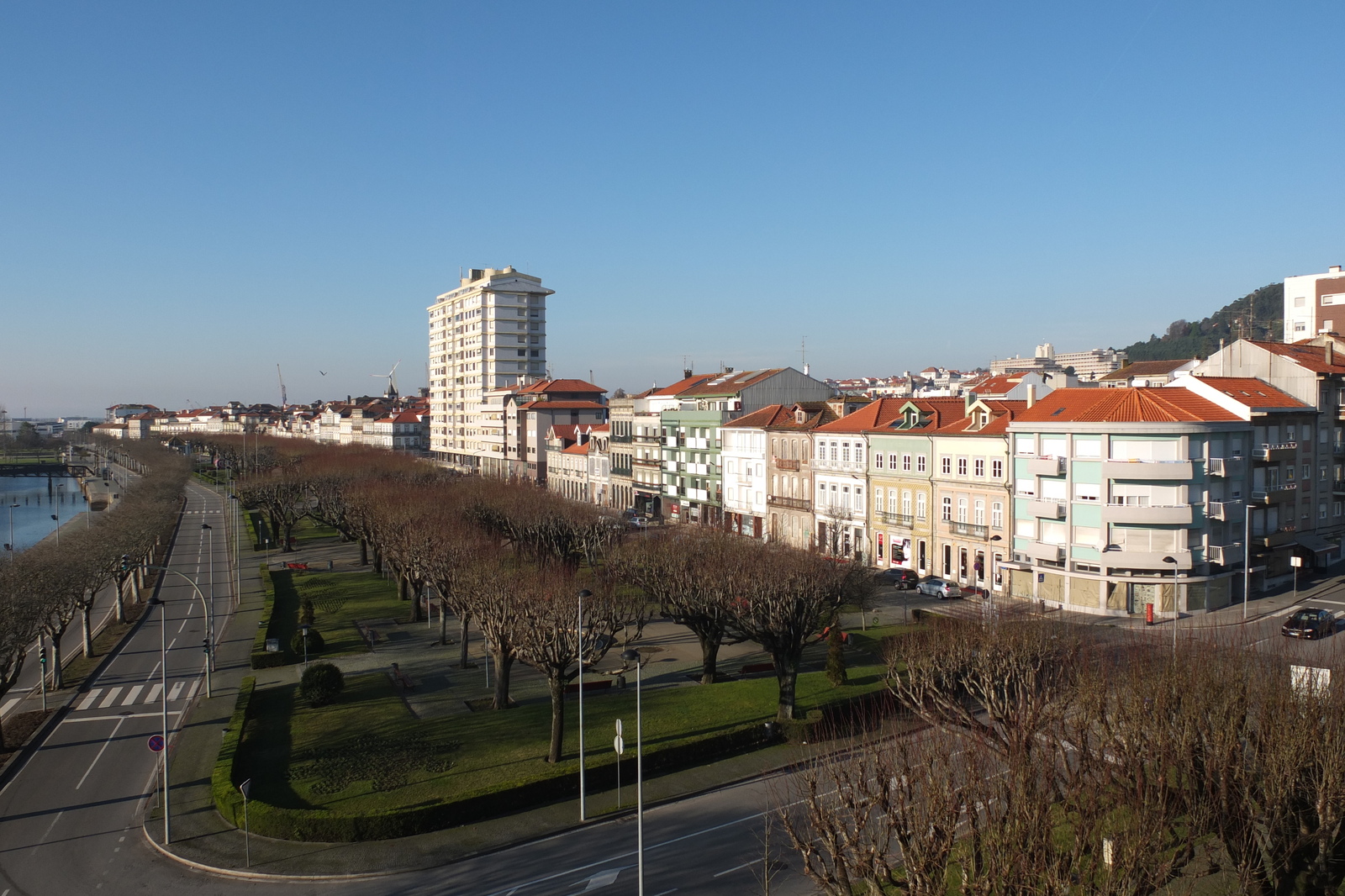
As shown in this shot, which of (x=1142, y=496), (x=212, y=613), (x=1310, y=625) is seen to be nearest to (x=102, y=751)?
(x=212, y=613)

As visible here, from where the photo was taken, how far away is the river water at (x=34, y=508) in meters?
108

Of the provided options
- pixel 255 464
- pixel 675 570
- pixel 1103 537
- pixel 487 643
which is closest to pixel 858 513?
pixel 1103 537

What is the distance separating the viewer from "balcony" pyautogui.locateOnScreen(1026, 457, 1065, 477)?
157 feet

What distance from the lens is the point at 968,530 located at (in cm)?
5422

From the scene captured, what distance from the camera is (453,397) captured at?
161 metres

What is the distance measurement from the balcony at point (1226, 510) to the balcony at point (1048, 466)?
7029 millimetres

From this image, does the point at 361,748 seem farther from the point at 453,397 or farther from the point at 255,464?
the point at 453,397

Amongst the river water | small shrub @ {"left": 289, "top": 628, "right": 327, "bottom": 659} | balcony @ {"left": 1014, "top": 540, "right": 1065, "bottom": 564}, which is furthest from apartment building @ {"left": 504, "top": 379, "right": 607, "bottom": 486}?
balcony @ {"left": 1014, "top": 540, "right": 1065, "bottom": 564}

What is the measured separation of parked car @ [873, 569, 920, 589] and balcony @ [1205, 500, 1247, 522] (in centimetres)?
1647

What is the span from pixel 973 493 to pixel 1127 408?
406 inches

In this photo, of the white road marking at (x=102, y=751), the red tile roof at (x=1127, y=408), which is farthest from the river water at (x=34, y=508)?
the red tile roof at (x=1127, y=408)

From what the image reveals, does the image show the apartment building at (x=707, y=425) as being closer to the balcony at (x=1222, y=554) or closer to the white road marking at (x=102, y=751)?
the balcony at (x=1222, y=554)

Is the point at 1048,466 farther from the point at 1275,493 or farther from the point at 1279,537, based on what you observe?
the point at 1279,537

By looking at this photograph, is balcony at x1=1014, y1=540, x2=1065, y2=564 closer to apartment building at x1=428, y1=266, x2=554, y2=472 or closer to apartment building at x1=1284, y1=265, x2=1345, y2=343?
apartment building at x1=1284, y1=265, x2=1345, y2=343
